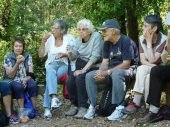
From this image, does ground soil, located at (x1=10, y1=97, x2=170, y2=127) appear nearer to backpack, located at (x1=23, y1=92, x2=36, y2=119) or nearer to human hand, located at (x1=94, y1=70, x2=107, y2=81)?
backpack, located at (x1=23, y1=92, x2=36, y2=119)

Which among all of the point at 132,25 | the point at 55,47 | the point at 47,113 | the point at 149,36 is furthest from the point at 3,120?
the point at 132,25

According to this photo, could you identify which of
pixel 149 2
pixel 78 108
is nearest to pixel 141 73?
pixel 78 108

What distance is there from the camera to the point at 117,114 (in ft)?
19.3

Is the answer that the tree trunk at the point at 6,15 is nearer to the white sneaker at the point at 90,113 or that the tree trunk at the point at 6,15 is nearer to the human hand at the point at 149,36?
the white sneaker at the point at 90,113

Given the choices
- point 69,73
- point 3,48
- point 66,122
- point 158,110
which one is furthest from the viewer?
point 3,48

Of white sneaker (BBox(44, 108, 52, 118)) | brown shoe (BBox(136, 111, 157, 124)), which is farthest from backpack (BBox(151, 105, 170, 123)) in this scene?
white sneaker (BBox(44, 108, 52, 118))

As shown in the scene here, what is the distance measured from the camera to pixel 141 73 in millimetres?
5750

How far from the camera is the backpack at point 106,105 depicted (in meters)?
6.09

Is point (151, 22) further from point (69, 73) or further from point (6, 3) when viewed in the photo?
point (6, 3)

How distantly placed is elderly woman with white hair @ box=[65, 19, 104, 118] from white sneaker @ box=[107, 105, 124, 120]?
48cm

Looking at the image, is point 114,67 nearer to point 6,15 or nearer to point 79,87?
point 79,87

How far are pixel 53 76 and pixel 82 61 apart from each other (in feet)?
1.77

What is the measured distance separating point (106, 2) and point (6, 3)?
790 centimetres

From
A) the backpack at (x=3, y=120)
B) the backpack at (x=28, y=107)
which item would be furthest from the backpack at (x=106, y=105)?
the backpack at (x=3, y=120)
